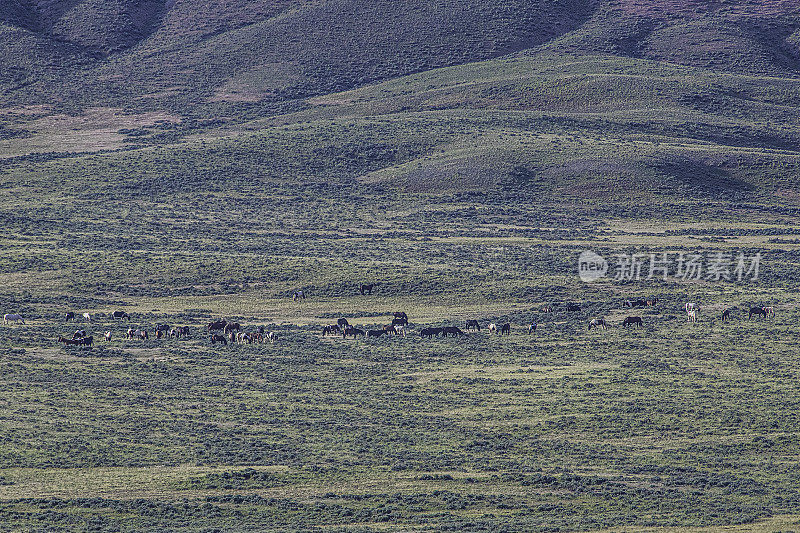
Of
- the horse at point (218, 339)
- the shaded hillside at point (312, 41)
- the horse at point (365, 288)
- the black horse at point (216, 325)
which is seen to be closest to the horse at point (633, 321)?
the horse at point (365, 288)

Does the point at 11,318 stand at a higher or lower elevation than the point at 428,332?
higher

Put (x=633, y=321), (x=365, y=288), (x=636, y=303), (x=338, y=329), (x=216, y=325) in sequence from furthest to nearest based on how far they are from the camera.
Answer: (x=365, y=288)
(x=636, y=303)
(x=633, y=321)
(x=338, y=329)
(x=216, y=325)

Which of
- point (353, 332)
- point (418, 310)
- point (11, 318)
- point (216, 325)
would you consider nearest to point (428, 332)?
point (353, 332)

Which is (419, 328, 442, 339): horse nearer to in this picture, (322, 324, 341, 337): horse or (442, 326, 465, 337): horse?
(442, 326, 465, 337): horse

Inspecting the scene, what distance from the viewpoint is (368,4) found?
12888 cm

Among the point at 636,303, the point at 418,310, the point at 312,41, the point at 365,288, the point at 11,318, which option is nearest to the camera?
the point at 11,318

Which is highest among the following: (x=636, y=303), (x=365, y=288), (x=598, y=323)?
(x=365, y=288)

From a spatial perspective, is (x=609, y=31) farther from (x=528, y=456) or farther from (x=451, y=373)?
(x=528, y=456)

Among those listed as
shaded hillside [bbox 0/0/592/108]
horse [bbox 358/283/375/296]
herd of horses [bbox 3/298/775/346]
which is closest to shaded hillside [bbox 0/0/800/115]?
shaded hillside [bbox 0/0/592/108]

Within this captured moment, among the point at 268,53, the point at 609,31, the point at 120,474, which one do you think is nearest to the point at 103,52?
the point at 268,53

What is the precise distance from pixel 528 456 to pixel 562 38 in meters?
99.8

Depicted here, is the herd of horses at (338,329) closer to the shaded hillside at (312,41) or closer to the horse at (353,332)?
the horse at (353,332)

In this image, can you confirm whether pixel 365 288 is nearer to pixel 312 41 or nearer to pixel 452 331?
pixel 452 331

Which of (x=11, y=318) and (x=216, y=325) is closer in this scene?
(x=216, y=325)
